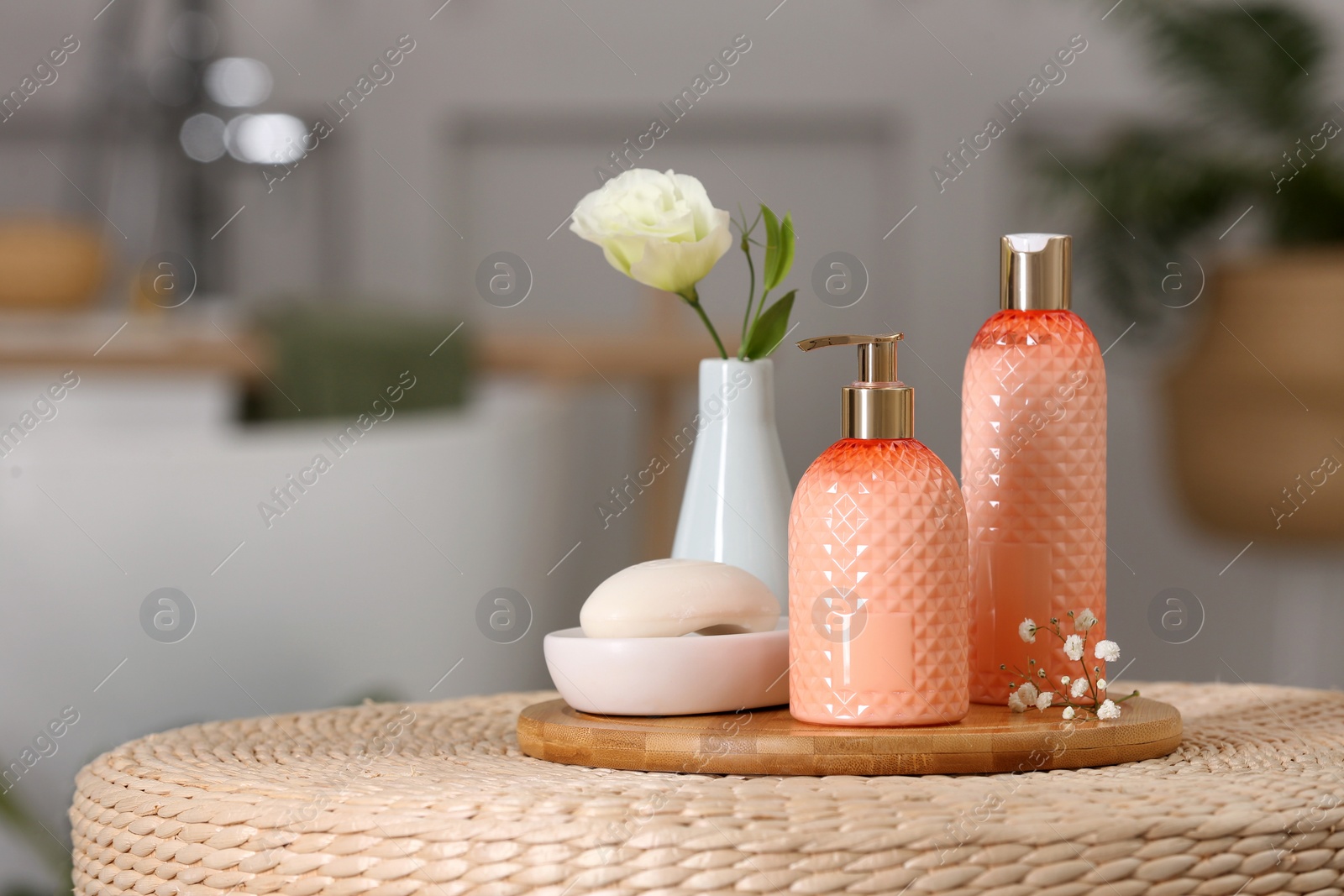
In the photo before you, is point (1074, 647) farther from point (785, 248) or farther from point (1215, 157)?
point (1215, 157)

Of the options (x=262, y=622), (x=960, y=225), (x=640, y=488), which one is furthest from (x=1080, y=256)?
(x=262, y=622)

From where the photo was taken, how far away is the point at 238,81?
2504mm

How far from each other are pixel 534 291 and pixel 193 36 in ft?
2.69

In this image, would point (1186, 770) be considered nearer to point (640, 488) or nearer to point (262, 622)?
point (262, 622)

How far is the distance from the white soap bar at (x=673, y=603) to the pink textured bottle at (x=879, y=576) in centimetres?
3

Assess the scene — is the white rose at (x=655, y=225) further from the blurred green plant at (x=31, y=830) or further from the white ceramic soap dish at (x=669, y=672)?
the blurred green plant at (x=31, y=830)

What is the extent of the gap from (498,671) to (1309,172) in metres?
1.55

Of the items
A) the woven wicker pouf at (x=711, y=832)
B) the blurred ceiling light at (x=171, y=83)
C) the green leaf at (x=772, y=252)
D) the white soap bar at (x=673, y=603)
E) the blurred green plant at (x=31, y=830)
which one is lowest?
the blurred green plant at (x=31, y=830)

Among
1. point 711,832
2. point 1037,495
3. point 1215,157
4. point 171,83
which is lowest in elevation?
point 711,832

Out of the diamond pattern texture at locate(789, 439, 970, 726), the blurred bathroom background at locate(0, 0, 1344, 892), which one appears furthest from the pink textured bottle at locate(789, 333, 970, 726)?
the blurred bathroom background at locate(0, 0, 1344, 892)

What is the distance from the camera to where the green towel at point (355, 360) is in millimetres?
1821

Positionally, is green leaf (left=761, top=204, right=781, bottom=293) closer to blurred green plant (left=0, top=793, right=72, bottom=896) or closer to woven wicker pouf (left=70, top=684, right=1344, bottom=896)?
woven wicker pouf (left=70, top=684, right=1344, bottom=896)

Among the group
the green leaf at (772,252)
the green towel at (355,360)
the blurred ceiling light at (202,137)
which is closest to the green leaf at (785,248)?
the green leaf at (772,252)

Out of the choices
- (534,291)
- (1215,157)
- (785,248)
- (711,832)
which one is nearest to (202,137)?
(534,291)
